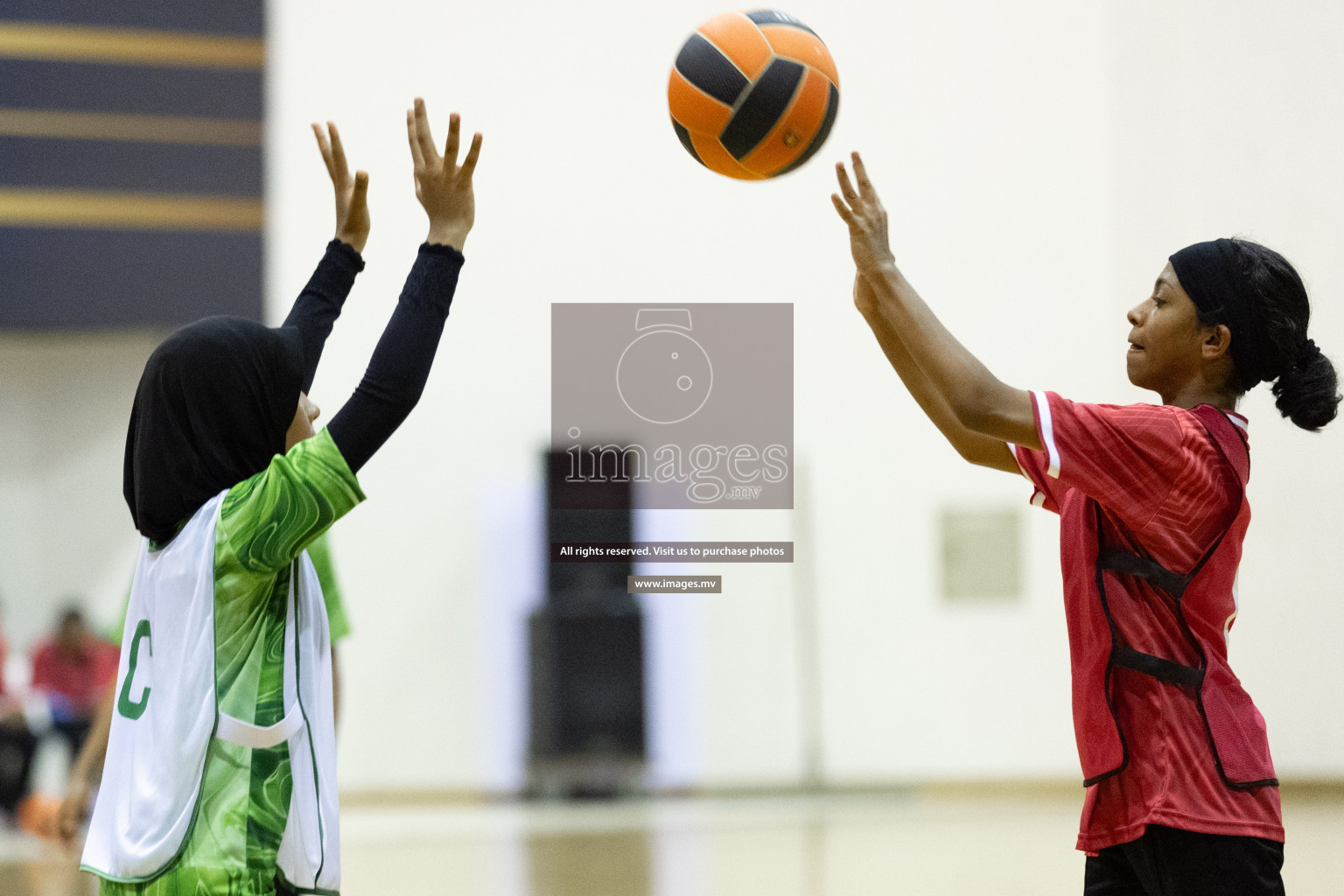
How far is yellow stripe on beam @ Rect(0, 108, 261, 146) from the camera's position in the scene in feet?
17.6

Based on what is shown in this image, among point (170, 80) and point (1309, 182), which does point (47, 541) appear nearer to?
point (170, 80)

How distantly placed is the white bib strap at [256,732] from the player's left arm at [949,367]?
0.91 metres

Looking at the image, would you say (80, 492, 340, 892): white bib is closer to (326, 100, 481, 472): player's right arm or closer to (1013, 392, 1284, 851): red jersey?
(326, 100, 481, 472): player's right arm

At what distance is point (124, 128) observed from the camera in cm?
543

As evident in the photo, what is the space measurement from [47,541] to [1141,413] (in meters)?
6.20

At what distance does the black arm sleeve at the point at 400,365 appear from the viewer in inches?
52.0

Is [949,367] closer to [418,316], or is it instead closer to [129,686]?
[418,316]

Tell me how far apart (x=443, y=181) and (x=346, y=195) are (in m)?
0.37

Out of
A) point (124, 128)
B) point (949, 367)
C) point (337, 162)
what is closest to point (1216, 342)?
point (949, 367)

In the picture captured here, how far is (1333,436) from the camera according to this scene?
15.7ft

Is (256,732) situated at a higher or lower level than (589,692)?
higher

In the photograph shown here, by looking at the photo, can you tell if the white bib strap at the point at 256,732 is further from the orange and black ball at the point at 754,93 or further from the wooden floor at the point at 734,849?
the wooden floor at the point at 734,849

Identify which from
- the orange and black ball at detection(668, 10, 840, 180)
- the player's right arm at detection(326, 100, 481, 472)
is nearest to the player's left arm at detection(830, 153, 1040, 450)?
the player's right arm at detection(326, 100, 481, 472)

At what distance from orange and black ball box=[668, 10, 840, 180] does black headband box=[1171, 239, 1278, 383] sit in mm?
869
